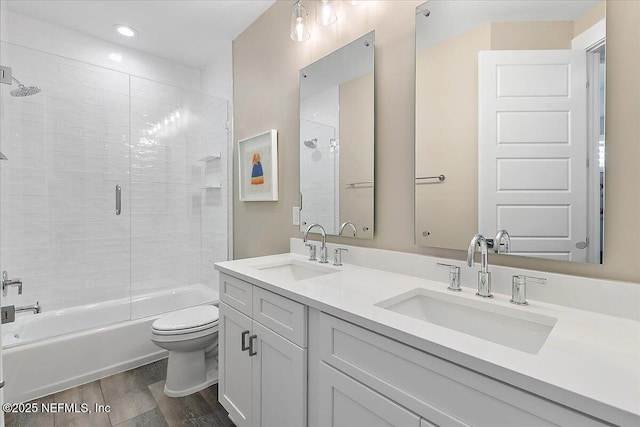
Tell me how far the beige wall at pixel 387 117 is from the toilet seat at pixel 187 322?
0.58m

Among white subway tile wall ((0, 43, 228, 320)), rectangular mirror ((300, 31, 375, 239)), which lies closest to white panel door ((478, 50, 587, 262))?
rectangular mirror ((300, 31, 375, 239))

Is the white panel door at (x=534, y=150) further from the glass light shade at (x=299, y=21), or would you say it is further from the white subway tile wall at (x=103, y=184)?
the white subway tile wall at (x=103, y=184)

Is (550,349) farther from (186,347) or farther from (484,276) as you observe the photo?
(186,347)

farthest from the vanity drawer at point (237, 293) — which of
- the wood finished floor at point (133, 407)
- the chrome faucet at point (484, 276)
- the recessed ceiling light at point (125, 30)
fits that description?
the recessed ceiling light at point (125, 30)

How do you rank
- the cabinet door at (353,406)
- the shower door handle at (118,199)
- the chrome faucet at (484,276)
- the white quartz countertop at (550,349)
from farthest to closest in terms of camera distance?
the shower door handle at (118,199) < the chrome faucet at (484,276) < the cabinet door at (353,406) < the white quartz countertop at (550,349)

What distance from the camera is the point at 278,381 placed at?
119 cm

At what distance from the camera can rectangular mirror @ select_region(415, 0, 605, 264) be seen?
94cm

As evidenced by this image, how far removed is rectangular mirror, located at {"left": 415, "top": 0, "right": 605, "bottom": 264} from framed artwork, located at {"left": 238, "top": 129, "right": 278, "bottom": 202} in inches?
44.9

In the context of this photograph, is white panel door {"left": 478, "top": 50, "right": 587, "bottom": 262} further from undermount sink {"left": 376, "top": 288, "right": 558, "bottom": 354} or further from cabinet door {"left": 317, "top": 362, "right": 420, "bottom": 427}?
cabinet door {"left": 317, "top": 362, "right": 420, "bottom": 427}

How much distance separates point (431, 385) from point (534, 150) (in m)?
0.84

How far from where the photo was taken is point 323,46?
1.82 metres

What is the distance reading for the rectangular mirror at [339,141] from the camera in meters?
1.55

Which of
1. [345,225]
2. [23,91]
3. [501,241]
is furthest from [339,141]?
[23,91]

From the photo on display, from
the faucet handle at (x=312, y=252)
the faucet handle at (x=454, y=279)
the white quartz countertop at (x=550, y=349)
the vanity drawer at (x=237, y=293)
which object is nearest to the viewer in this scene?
the white quartz countertop at (x=550, y=349)
